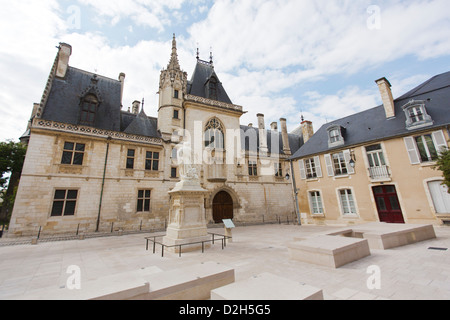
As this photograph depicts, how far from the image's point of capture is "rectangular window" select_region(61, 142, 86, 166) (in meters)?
11.7

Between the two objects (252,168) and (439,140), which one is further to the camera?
(252,168)

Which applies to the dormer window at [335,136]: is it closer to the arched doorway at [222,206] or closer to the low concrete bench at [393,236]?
the low concrete bench at [393,236]

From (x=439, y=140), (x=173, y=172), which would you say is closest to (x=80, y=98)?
(x=173, y=172)

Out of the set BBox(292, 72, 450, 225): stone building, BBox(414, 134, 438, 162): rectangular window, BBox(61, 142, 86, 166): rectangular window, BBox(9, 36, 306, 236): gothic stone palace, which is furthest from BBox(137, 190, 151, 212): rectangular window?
BBox(414, 134, 438, 162): rectangular window

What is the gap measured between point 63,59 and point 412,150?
23.4 m

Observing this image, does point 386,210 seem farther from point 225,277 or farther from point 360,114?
point 225,277

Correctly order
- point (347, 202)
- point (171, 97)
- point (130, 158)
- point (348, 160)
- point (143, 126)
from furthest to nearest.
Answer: point (171, 97) < point (143, 126) < point (130, 158) < point (348, 160) < point (347, 202)

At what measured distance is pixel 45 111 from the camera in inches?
467

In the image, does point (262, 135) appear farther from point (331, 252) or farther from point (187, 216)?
point (331, 252)

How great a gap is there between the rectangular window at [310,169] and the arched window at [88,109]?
16110 mm

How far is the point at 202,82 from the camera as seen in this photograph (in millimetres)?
19500

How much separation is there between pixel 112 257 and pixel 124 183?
7.82 m

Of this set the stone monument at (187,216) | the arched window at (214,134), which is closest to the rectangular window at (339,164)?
the arched window at (214,134)
